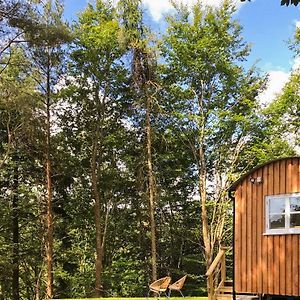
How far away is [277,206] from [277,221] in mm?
266

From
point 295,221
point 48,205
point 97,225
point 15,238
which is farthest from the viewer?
point 15,238

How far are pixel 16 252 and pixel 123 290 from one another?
433cm

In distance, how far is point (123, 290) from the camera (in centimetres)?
1806

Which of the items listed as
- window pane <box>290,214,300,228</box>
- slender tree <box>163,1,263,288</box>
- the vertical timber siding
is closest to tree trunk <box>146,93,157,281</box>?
slender tree <box>163,1,263,288</box>

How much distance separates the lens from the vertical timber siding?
26.5ft

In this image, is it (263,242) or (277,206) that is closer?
(277,206)

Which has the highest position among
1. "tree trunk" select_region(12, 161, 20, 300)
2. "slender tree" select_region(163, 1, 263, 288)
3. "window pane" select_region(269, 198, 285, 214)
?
"slender tree" select_region(163, 1, 263, 288)

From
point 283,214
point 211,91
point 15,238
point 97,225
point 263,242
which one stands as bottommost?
point 15,238

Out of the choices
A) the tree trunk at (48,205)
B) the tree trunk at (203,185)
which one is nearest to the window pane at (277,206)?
the tree trunk at (203,185)

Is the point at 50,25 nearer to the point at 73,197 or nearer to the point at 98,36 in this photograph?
the point at 98,36

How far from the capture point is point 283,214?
823cm

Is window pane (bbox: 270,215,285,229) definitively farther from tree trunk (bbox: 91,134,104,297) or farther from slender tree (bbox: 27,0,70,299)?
tree trunk (bbox: 91,134,104,297)

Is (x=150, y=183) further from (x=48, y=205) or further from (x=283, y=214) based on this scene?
(x=283, y=214)

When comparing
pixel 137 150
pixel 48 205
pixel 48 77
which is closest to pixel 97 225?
pixel 48 205
